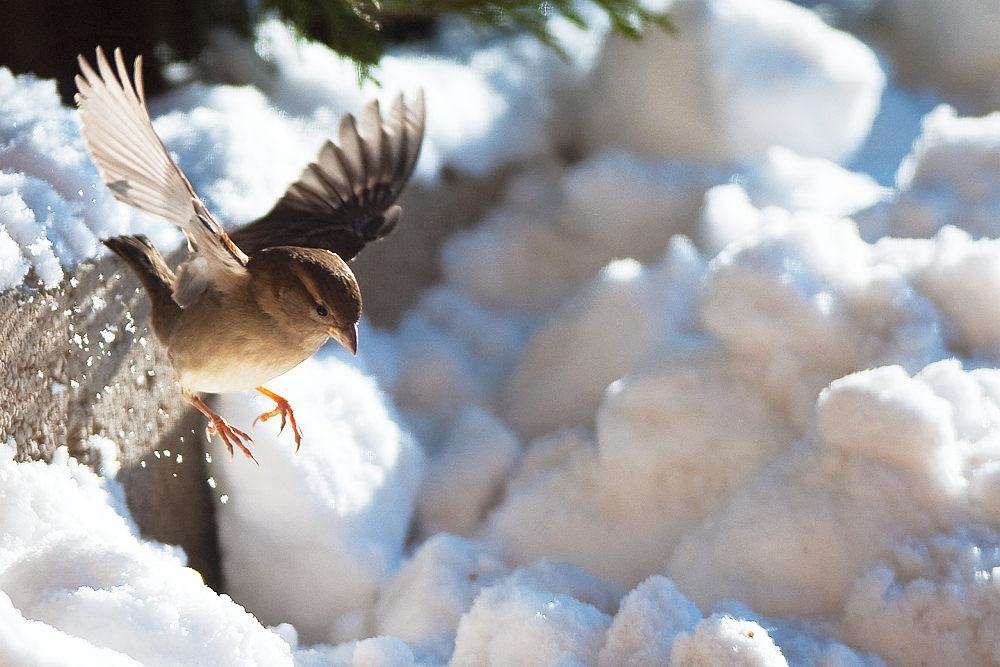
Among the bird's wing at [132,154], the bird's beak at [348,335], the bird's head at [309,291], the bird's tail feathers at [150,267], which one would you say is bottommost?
the bird's tail feathers at [150,267]

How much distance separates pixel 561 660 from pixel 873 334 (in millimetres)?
566

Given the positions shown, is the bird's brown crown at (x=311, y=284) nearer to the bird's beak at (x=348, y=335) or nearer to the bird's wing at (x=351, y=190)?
the bird's beak at (x=348, y=335)

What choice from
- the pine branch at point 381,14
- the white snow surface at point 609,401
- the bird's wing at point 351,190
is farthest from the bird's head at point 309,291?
the pine branch at point 381,14

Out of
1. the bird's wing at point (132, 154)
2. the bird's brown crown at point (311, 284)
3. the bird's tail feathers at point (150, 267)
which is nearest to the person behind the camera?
the bird's wing at point (132, 154)

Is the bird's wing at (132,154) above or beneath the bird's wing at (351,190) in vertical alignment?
above

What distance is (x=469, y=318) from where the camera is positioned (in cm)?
143

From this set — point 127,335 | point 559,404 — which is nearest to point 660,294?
point 559,404

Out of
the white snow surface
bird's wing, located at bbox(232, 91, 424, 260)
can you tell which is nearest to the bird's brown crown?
bird's wing, located at bbox(232, 91, 424, 260)

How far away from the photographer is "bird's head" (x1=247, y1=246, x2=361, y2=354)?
633 mm

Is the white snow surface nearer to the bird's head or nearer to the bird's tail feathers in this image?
the bird's tail feathers

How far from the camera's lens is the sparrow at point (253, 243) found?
1.85 feet

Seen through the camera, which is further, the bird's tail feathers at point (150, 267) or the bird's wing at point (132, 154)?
the bird's tail feathers at point (150, 267)

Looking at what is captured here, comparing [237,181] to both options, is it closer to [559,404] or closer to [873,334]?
[559,404]

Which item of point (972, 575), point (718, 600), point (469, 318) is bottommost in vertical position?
point (469, 318)
